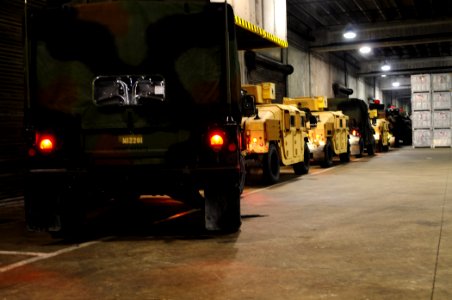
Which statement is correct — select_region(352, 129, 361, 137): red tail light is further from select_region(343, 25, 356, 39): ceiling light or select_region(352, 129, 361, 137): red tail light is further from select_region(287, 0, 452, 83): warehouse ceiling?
select_region(343, 25, 356, 39): ceiling light

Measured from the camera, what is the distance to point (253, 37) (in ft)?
47.2

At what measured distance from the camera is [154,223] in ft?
26.1

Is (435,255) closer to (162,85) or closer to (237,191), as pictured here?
(237,191)

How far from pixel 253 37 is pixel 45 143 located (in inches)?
345

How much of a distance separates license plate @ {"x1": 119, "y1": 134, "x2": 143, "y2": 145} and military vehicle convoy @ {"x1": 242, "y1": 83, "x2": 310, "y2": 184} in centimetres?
489

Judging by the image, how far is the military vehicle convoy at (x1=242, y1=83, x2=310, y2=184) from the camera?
12.4 m

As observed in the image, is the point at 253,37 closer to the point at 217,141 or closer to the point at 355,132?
the point at 217,141

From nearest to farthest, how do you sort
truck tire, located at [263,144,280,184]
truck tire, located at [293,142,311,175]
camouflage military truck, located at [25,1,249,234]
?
camouflage military truck, located at [25,1,249,234] < truck tire, located at [263,144,280,184] < truck tire, located at [293,142,311,175]

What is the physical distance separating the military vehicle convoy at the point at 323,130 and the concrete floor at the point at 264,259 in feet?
28.7

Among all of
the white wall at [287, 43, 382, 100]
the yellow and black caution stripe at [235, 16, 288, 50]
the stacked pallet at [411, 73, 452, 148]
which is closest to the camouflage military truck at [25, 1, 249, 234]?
the yellow and black caution stripe at [235, 16, 288, 50]

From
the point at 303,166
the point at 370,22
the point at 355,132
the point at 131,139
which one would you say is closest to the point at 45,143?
the point at 131,139

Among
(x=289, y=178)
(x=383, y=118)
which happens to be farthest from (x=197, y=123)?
(x=383, y=118)

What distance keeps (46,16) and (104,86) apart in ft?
3.44

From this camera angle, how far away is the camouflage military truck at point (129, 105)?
21.2ft
